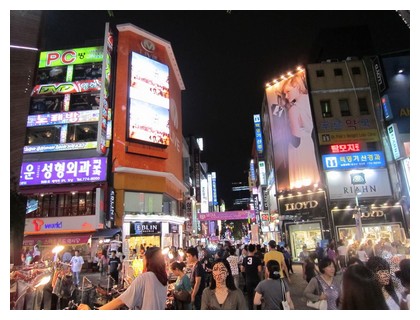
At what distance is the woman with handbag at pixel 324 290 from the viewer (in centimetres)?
445

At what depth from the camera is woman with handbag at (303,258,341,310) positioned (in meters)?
4.45

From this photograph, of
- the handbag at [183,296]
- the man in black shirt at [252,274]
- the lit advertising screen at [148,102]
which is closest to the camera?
the handbag at [183,296]

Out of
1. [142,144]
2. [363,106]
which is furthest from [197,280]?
[142,144]

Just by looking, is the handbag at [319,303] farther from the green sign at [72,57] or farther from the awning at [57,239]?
the green sign at [72,57]

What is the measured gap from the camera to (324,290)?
4.55m

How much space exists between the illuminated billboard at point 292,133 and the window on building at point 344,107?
2602 millimetres

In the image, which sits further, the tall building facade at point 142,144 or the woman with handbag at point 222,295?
the tall building facade at point 142,144

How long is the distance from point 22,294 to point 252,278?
5.64 meters

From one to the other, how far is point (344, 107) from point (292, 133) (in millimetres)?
4772

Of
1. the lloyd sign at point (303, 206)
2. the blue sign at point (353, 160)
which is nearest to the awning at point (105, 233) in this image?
the lloyd sign at point (303, 206)

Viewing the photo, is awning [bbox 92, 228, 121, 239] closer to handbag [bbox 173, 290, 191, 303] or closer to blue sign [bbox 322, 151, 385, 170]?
blue sign [bbox 322, 151, 385, 170]

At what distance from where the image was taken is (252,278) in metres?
8.74

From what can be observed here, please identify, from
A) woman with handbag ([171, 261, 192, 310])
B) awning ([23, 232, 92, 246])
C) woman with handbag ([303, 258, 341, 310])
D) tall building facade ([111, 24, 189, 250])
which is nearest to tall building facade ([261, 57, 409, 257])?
tall building facade ([111, 24, 189, 250])

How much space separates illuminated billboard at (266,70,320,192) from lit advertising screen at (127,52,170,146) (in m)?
11.3
